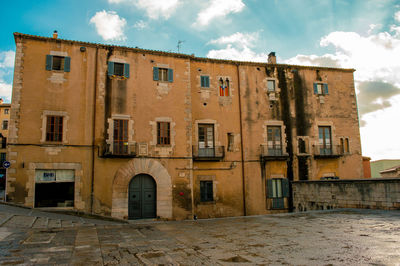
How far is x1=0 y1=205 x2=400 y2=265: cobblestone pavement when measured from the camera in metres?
6.52

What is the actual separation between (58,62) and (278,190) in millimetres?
16030

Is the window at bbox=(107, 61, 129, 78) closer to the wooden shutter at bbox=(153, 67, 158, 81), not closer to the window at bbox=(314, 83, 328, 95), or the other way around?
the wooden shutter at bbox=(153, 67, 158, 81)

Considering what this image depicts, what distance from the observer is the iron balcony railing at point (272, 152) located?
2006 cm

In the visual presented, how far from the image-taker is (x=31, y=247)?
7680mm

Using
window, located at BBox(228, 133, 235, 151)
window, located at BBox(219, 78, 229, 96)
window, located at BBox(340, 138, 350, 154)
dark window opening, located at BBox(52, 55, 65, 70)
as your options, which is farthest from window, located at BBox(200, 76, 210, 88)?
window, located at BBox(340, 138, 350, 154)

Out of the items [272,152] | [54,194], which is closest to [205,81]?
[272,152]

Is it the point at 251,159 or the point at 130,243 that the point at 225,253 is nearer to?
the point at 130,243

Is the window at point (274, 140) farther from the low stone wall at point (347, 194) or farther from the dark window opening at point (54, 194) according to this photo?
the dark window opening at point (54, 194)

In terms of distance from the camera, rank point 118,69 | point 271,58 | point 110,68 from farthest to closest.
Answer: point 271,58 → point 118,69 → point 110,68

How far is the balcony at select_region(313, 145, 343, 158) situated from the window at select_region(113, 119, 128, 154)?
1328 cm

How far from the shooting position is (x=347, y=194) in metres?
15.2

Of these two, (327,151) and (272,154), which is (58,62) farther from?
(327,151)

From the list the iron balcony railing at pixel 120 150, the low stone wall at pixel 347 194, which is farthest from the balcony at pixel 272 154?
the iron balcony railing at pixel 120 150

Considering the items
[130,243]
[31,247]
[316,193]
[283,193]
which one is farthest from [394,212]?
[31,247]
